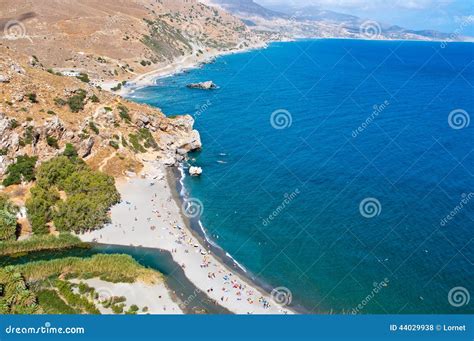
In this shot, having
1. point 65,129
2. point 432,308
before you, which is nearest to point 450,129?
point 432,308

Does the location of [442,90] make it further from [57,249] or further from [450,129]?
[57,249]

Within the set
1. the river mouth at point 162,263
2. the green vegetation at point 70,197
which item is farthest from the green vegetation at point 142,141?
the river mouth at point 162,263

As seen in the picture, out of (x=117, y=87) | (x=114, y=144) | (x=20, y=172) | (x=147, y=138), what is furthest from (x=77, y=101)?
(x=117, y=87)

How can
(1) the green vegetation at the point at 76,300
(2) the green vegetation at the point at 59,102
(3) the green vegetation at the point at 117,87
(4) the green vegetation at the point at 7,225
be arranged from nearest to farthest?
(1) the green vegetation at the point at 76,300
(4) the green vegetation at the point at 7,225
(2) the green vegetation at the point at 59,102
(3) the green vegetation at the point at 117,87

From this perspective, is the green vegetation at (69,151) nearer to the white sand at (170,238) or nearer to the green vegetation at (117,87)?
the white sand at (170,238)

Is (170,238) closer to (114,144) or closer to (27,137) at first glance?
(114,144)

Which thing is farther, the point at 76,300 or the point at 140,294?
the point at 140,294
